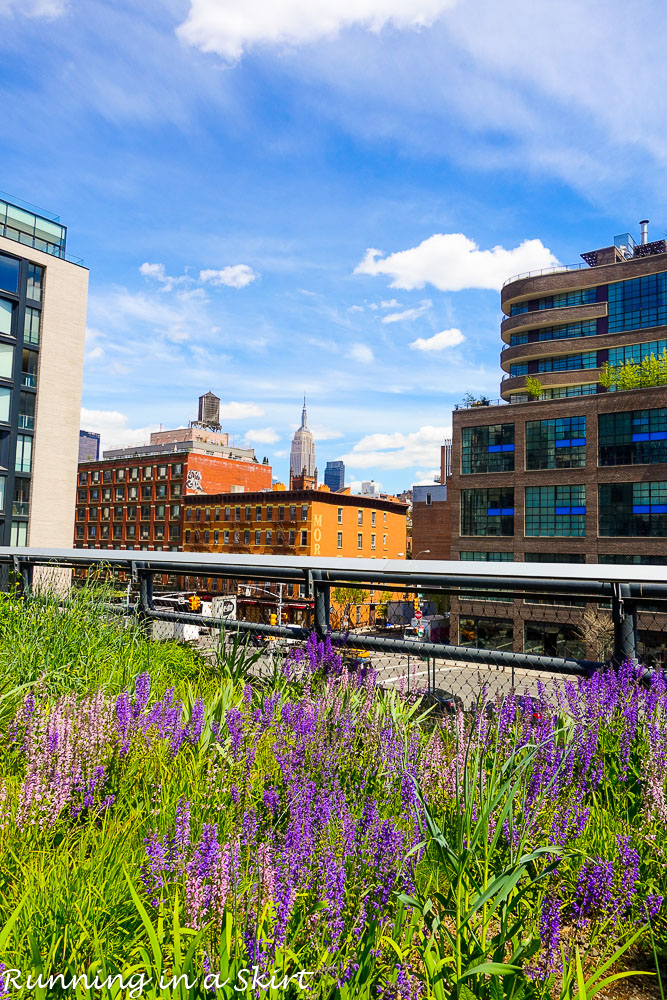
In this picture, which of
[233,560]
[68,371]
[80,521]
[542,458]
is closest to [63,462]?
[68,371]

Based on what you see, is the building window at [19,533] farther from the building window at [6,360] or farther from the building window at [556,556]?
the building window at [556,556]

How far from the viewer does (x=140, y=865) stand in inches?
94.4

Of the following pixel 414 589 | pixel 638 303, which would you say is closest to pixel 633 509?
pixel 638 303

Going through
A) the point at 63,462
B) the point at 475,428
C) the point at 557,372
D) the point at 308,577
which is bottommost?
the point at 308,577

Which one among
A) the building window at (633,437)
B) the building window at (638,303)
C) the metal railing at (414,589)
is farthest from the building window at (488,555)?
the metal railing at (414,589)

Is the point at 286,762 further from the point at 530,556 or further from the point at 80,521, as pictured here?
the point at 80,521

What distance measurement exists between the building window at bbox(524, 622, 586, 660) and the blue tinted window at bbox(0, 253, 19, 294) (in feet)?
158

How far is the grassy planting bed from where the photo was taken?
1.84 m

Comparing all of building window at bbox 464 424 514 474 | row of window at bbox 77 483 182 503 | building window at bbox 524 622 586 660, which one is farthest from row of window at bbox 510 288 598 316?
row of window at bbox 77 483 182 503

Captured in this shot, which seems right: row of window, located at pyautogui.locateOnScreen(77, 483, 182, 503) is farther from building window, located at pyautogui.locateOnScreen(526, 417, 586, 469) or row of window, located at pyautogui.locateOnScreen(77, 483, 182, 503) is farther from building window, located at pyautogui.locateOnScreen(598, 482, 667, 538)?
building window, located at pyautogui.locateOnScreen(598, 482, 667, 538)

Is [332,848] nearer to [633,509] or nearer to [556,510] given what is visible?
[633,509]

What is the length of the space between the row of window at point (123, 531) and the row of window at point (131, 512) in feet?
3.74

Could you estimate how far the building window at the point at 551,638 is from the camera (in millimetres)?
47281

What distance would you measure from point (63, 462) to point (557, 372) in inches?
1940
